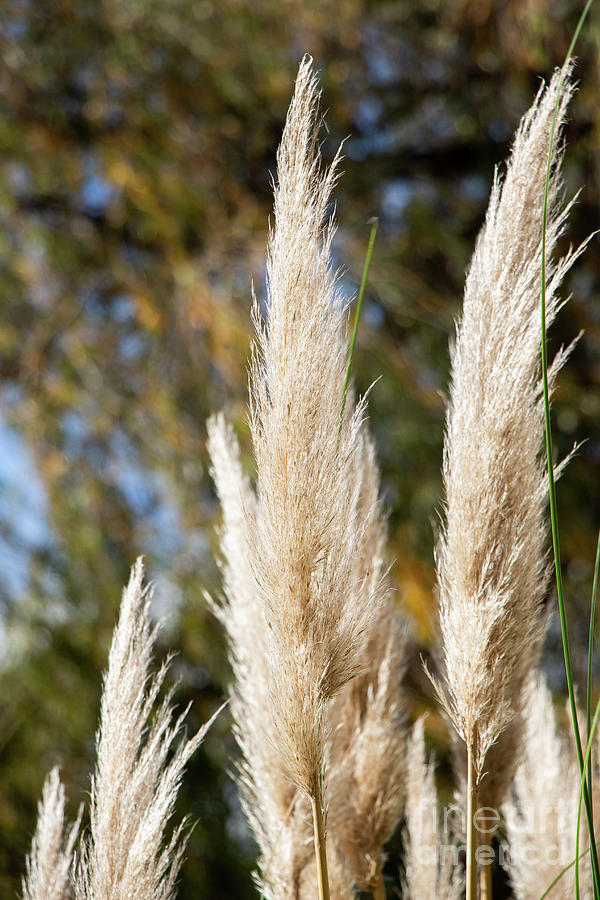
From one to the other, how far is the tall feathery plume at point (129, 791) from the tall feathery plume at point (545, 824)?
399 millimetres

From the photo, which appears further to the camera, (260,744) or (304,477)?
(260,744)

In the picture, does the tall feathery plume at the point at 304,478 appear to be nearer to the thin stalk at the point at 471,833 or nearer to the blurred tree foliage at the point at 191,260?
the thin stalk at the point at 471,833

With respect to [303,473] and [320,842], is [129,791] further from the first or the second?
[303,473]

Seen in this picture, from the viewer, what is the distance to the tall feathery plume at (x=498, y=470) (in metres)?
0.76

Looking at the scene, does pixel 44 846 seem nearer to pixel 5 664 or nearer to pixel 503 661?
pixel 503 661

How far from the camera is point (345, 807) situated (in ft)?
3.27

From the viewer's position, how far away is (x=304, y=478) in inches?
27.7

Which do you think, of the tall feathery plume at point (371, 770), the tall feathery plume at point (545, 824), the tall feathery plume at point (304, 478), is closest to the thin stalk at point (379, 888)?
the tall feathery plume at point (371, 770)

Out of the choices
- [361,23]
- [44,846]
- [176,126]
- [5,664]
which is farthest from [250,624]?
[361,23]

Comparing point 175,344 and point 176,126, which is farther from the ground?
point 176,126

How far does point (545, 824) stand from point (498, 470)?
0.56 m

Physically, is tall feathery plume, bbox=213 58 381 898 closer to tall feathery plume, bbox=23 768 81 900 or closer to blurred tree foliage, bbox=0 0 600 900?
tall feathery plume, bbox=23 768 81 900

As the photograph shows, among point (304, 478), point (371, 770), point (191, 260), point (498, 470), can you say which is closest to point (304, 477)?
point (304, 478)

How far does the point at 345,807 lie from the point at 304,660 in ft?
1.16
